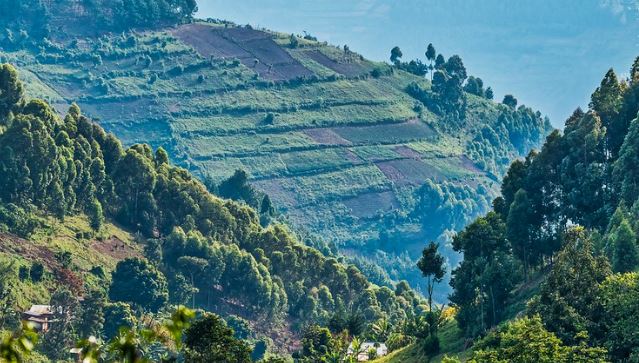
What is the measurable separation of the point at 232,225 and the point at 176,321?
4991 inches

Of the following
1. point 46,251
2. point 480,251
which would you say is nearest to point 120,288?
point 46,251

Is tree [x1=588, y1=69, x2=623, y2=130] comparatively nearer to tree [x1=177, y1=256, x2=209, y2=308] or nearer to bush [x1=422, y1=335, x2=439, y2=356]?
bush [x1=422, y1=335, x2=439, y2=356]

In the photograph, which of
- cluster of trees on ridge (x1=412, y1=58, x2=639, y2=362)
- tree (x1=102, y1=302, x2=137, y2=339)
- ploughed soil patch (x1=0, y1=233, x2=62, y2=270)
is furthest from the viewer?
ploughed soil patch (x1=0, y1=233, x2=62, y2=270)

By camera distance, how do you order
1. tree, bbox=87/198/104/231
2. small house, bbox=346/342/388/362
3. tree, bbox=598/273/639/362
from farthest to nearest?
1. tree, bbox=87/198/104/231
2. small house, bbox=346/342/388/362
3. tree, bbox=598/273/639/362

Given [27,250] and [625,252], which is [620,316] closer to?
[625,252]

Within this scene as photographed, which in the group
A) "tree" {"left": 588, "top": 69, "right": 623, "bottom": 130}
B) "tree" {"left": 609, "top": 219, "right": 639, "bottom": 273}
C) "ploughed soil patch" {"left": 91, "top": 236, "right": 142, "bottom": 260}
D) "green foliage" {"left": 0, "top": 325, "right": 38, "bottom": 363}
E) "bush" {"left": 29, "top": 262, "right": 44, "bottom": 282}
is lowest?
"green foliage" {"left": 0, "top": 325, "right": 38, "bottom": 363}

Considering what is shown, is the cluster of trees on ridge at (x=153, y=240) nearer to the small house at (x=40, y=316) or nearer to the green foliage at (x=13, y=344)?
the small house at (x=40, y=316)

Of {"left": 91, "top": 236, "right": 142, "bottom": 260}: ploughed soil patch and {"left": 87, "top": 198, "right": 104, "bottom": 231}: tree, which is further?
{"left": 87, "top": 198, "right": 104, "bottom": 231}: tree

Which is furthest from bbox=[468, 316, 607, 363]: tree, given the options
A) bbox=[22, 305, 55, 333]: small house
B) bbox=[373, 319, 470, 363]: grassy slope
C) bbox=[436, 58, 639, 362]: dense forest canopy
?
bbox=[22, 305, 55, 333]: small house

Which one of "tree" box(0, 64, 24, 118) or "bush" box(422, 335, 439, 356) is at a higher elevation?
"tree" box(0, 64, 24, 118)

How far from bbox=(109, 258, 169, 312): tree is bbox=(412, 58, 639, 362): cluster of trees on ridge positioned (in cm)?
3702

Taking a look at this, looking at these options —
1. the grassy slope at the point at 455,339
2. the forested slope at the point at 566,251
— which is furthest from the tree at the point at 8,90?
the grassy slope at the point at 455,339

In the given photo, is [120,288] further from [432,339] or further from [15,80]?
[432,339]

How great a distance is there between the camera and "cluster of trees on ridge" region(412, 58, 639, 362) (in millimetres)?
66875
